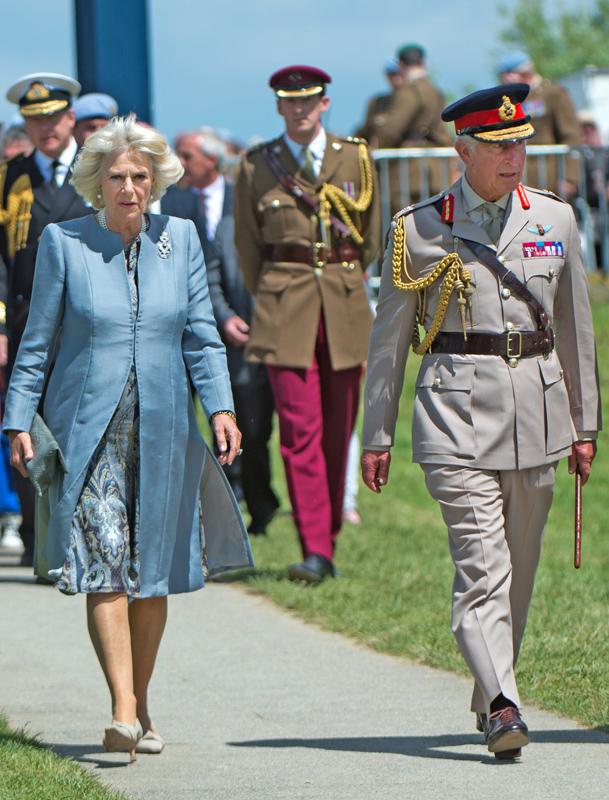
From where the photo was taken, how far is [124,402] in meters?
6.35

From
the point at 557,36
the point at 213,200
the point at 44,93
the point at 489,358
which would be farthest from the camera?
the point at 557,36

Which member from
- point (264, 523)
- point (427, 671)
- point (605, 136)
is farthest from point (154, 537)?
point (605, 136)

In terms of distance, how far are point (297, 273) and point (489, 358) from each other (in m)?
3.50

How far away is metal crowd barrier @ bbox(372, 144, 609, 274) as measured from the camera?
55.5ft

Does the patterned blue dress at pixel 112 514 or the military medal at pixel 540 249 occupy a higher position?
the military medal at pixel 540 249

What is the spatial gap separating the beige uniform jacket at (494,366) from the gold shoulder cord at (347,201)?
3.18m

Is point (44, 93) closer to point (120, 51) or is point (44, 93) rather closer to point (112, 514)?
point (120, 51)

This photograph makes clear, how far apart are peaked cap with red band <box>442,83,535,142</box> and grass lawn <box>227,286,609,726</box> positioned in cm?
197

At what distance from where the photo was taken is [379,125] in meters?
16.8

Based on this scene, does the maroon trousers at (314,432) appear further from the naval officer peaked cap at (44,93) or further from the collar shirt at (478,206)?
the collar shirt at (478,206)

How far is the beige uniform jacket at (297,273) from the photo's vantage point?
31.7ft

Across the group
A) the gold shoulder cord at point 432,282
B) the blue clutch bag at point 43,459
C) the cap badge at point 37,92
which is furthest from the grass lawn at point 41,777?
the cap badge at point 37,92

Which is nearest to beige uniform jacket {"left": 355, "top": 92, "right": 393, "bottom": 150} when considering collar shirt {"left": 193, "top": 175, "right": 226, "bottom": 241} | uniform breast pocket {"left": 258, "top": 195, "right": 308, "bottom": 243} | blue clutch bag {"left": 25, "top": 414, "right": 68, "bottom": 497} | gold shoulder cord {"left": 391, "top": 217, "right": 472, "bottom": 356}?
collar shirt {"left": 193, "top": 175, "right": 226, "bottom": 241}

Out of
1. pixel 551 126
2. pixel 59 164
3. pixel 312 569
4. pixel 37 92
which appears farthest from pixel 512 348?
pixel 551 126
